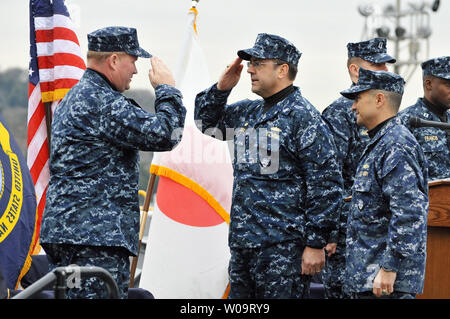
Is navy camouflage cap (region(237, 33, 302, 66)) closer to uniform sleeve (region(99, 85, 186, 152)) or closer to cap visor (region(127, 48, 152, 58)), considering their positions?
cap visor (region(127, 48, 152, 58))

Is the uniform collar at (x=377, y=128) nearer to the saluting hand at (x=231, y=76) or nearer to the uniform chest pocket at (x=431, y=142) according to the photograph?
the saluting hand at (x=231, y=76)

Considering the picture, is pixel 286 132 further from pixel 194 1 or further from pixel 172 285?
pixel 194 1

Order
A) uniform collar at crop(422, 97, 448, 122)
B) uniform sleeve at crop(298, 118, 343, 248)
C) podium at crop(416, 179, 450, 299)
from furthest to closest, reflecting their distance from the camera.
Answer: uniform collar at crop(422, 97, 448, 122) → podium at crop(416, 179, 450, 299) → uniform sleeve at crop(298, 118, 343, 248)

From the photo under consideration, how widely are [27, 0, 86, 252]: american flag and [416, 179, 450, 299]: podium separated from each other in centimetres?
331

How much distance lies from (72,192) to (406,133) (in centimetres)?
186

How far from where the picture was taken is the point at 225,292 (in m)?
6.38

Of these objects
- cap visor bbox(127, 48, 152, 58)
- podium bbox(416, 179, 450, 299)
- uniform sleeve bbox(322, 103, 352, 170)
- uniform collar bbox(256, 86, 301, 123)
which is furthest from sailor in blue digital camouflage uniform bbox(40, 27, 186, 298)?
podium bbox(416, 179, 450, 299)

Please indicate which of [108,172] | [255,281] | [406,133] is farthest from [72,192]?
[406,133]

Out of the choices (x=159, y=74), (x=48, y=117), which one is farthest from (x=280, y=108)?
(x=48, y=117)

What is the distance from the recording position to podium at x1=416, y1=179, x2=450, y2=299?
15.8 feet

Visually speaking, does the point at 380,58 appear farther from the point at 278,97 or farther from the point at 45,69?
the point at 45,69

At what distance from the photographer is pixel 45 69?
6613mm

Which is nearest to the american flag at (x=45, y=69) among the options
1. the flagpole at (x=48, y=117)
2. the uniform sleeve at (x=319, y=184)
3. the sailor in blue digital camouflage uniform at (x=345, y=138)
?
the flagpole at (x=48, y=117)

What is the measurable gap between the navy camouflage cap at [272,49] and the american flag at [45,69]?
2.42 m
